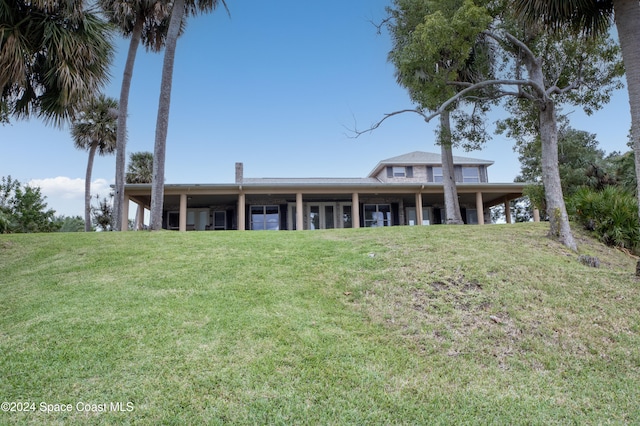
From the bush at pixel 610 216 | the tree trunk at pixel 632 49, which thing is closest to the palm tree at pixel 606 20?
the tree trunk at pixel 632 49

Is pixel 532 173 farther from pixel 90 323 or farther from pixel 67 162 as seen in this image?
pixel 67 162

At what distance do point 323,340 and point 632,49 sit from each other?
282 inches

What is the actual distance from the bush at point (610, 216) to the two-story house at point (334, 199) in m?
6.87

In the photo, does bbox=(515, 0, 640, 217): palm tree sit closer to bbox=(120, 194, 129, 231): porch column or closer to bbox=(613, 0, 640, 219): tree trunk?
bbox=(613, 0, 640, 219): tree trunk

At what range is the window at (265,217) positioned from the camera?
20859 mm

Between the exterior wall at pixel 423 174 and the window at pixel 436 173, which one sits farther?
the window at pixel 436 173

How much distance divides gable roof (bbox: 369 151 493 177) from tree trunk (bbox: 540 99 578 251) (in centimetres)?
1393

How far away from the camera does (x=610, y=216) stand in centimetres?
1080

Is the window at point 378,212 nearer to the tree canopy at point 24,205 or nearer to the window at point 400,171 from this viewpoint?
the window at point 400,171

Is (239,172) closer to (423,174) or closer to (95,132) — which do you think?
(95,132)

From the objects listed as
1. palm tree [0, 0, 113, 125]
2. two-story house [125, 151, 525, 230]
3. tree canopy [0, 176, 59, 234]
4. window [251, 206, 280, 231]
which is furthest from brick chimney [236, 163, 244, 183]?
tree canopy [0, 176, 59, 234]

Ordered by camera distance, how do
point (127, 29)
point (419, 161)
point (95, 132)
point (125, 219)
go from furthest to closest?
point (419, 161), point (95, 132), point (125, 219), point (127, 29)

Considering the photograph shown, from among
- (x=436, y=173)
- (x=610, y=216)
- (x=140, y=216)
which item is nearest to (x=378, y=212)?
(x=436, y=173)

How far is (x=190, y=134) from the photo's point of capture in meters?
19.4
